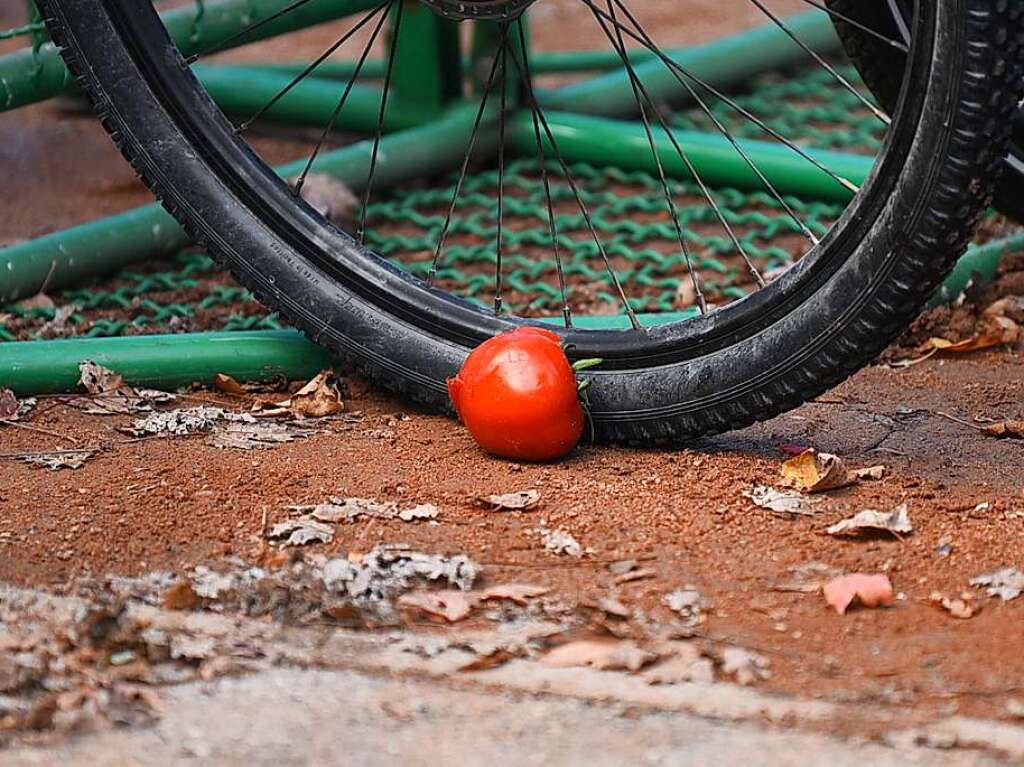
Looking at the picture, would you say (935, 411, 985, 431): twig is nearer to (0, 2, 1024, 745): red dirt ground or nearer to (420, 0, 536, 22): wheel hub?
(0, 2, 1024, 745): red dirt ground

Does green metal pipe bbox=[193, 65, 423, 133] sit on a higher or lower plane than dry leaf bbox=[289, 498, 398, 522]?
higher

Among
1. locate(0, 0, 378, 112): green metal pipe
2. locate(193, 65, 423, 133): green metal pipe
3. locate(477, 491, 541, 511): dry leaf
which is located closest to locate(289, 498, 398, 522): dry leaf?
locate(477, 491, 541, 511): dry leaf

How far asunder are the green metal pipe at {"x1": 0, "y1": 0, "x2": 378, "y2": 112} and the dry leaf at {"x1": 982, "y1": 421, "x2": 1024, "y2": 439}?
156cm

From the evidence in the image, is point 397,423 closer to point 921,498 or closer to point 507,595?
point 507,595

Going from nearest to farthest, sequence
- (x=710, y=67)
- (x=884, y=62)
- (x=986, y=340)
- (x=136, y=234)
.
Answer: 1. (x=884, y=62)
2. (x=986, y=340)
3. (x=136, y=234)
4. (x=710, y=67)

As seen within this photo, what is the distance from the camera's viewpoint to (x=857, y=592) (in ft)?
6.41

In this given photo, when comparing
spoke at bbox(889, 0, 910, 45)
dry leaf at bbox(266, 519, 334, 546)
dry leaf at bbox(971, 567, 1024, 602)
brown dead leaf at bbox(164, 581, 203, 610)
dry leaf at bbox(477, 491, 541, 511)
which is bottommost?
brown dead leaf at bbox(164, 581, 203, 610)

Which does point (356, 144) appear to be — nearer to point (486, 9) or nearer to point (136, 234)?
point (136, 234)

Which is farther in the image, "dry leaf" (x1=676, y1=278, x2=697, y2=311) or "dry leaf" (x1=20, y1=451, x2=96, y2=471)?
"dry leaf" (x1=676, y1=278, x2=697, y2=311)

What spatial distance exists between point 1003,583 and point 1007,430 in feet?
1.91

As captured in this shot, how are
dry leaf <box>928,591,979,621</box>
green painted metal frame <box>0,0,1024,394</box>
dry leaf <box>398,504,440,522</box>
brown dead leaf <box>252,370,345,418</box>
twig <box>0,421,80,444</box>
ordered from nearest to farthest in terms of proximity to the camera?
dry leaf <box>928,591,979,621</box> < dry leaf <box>398,504,440,522</box> < twig <box>0,421,80,444</box> < brown dead leaf <box>252,370,345,418</box> < green painted metal frame <box>0,0,1024,394</box>

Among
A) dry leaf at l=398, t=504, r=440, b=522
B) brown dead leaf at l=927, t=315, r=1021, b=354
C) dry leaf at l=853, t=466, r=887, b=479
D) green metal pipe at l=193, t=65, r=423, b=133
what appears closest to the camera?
dry leaf at l=398, t=504, r=440, b=522

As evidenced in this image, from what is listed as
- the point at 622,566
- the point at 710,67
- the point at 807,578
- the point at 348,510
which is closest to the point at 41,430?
the point at 348,510

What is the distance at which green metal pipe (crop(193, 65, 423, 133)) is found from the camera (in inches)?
173
